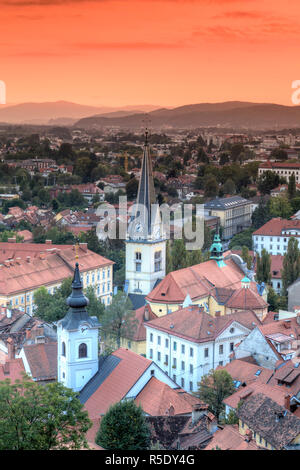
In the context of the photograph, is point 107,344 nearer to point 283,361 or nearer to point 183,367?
point 183,367

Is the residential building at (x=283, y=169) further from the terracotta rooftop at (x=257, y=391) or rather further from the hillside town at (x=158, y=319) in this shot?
the terracotta rooftop at (x=257, y=391)

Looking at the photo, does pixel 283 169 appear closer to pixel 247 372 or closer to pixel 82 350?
pixel 247 372

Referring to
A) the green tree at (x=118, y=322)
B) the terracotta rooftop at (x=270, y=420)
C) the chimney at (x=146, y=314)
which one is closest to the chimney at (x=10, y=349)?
the green tree at (x=118, y=322)

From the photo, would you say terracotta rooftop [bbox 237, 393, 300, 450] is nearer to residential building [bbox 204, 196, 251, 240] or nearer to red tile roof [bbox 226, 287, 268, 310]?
red tile roof [bbox 226, 287, 268, 310]

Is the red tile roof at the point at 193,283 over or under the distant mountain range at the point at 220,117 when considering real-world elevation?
under

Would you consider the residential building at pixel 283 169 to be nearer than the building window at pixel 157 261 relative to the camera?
No

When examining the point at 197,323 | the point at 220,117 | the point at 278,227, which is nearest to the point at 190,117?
the point at 220,117
